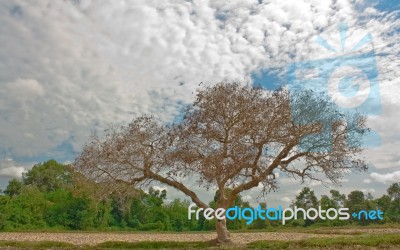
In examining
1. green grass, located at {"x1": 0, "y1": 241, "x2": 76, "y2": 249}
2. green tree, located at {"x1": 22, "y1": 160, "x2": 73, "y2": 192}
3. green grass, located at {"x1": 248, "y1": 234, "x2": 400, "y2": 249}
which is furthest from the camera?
green tree, located at {"x1": 22, "y1": 160, "x2": 73, "y2": 192}

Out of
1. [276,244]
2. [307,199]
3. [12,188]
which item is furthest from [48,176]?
[276,244]

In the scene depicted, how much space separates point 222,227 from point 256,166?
3.66 metres

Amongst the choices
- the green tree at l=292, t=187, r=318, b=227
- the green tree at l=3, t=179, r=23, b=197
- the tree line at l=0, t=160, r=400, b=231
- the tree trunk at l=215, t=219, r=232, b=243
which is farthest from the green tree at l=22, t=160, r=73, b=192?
the tree trunk at l=215, t=219, r=232, b=243

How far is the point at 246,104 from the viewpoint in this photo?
78.2 feet

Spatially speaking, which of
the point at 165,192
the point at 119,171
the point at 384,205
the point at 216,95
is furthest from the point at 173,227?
the point at 216,95

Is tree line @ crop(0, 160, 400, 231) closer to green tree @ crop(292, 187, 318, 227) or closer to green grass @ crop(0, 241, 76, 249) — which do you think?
green tree @ crop(292, 187, 318, 227)

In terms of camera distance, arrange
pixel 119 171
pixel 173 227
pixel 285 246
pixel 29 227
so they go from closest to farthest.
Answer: pixel 285 246 < pixel 119 171 < pixel 29 227 < pixel 173 227

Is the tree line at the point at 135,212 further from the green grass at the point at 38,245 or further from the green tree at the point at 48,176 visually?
the green grass at the point at 38,245

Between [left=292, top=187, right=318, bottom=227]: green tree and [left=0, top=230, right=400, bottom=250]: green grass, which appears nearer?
[left=0, top=230, right=400, bottom=250]: green grass

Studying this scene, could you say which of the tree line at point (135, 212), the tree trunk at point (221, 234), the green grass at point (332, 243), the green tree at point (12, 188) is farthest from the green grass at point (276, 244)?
the green tree at point (12, 188)

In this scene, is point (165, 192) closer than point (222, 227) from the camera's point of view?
No

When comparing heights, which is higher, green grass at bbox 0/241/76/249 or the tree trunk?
the tree trunk

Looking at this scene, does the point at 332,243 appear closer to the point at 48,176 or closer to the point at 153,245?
the point at 153,245

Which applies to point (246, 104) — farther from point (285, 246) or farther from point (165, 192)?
point (165, 192)
